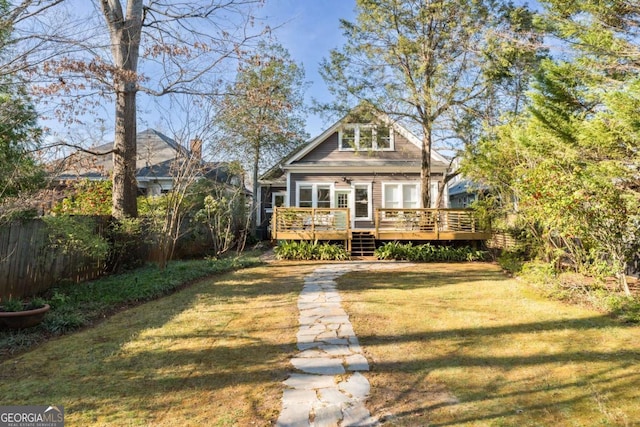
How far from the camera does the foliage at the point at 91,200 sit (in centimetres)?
964

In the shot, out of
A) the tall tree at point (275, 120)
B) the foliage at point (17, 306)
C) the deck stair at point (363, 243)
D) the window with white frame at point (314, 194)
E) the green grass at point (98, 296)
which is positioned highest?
the tall tree at point (275, 120)

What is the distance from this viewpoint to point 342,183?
16.0 metres

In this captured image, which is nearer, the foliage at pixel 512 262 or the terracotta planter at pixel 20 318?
the terracotta planter at pixel 20 318

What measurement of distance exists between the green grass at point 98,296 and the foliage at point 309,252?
8.75 feet

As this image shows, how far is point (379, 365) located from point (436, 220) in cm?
939

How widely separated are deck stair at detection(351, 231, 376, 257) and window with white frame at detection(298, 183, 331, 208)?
355cm

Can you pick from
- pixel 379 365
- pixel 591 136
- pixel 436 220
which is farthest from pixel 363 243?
pixel 379 365

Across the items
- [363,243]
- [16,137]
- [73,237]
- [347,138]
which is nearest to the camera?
[16,137]

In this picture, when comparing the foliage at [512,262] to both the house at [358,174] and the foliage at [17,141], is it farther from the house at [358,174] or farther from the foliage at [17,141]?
the foliage at [17,141]

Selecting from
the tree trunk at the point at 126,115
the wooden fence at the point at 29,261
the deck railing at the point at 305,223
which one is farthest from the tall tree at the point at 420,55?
the wooden fence at the point at 29,261

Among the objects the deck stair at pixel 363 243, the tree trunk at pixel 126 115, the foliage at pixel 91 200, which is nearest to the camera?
the tree trunk at pixel 126 115

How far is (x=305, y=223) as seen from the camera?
12.5 meters

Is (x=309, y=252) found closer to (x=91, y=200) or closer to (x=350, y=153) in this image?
(x=350, y=153)

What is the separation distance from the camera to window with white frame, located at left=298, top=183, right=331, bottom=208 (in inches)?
633
